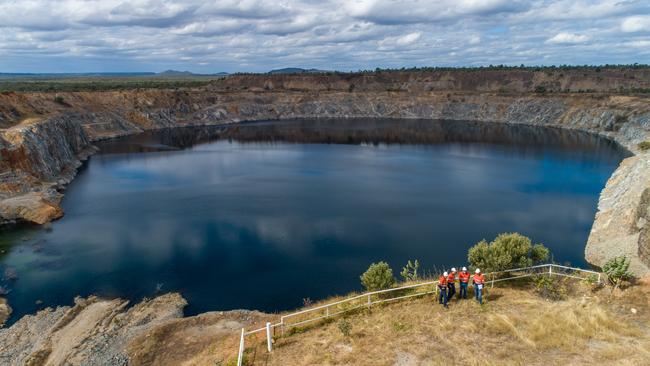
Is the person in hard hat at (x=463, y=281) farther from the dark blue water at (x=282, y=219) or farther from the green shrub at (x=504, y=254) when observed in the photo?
the dark blue water at (x=282, y=219)

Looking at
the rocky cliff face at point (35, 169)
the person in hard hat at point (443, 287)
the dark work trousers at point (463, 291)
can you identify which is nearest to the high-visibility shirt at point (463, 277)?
the dark work trousers at point (463, 291)

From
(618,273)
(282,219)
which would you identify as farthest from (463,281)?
(282,219)

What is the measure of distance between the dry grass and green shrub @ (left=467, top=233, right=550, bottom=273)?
248cm

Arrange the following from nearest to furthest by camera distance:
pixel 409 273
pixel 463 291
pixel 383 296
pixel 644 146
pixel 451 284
→ pixel 451 284
pixel 463 291
pixel 383 296
pixel 409 273
pixel 644 146

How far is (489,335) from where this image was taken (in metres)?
16.1

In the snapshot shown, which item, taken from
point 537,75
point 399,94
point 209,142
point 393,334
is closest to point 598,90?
point 537,75

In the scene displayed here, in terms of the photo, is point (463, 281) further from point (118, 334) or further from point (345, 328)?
point (118, 334)

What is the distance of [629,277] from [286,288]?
17.6 metres

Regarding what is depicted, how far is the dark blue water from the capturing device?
Answer: 29.0 metres

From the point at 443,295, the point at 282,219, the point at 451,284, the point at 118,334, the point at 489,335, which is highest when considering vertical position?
the point at 451,284

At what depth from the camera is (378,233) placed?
1430 inches

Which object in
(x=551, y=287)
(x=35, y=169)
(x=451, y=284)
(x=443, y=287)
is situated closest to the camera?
(x=443, y=287)

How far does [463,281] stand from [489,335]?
9.88 ft

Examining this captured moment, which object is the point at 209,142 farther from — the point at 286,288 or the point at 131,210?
the point at 286,288
